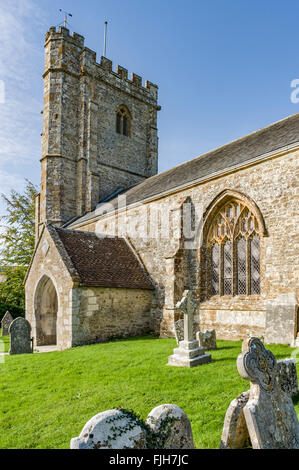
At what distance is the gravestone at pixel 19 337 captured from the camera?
12281mm

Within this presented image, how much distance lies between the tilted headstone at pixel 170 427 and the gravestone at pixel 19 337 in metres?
10.2


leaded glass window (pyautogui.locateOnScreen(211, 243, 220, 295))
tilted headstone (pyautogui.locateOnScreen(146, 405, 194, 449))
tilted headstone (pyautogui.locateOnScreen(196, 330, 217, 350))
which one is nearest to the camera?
tilted headstone (pyautogui.locateOnScreen(146, 405, 194, 449))

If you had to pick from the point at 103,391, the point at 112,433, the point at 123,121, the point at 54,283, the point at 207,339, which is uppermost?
the point at 123,121

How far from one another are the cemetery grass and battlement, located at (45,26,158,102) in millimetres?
21794

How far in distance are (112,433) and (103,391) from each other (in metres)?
4.26

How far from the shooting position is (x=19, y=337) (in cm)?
1241

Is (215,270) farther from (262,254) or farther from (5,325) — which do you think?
(5,325)

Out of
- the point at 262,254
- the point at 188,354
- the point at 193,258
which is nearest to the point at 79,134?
the point at 193,258

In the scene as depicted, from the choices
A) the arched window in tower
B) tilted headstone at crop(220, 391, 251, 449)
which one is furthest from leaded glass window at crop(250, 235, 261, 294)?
the arched window in tower

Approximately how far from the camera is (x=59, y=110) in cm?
2408

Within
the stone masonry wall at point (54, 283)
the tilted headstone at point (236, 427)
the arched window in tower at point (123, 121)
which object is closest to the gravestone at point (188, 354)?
the tilted headstone at point (236, 427)

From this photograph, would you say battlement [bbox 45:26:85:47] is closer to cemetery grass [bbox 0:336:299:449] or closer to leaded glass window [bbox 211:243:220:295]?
leaded glass window [bbox 211:243:220:295]

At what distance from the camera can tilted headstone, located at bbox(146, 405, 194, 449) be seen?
3.15 metres
